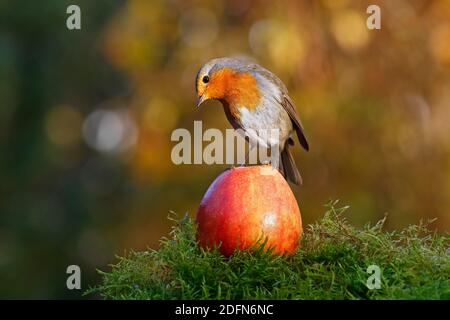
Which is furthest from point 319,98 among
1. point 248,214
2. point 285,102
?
point 248,214

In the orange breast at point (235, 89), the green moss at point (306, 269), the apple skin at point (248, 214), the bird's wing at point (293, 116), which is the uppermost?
the orange breast at point (235, 89)

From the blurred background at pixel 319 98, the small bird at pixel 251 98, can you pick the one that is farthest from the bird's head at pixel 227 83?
the blurred background at pixel 319 98

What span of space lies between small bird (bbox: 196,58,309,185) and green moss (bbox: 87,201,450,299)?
760mm

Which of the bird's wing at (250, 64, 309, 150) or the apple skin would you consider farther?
the bird's wing at (250, 64, 309, 150)

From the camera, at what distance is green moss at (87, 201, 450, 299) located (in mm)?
2881

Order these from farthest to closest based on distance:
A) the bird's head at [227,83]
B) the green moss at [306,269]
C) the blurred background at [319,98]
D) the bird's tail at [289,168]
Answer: the blurred background at [319,98] → the bird's tail at [289,168] → the bird's head at [227,83] → the green moss at [306,269]

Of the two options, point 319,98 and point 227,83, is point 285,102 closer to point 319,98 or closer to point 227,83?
point 227,83

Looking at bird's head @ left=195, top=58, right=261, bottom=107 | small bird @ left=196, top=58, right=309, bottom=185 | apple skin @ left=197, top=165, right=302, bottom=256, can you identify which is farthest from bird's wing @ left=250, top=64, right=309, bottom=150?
apple skin @ left=197, top=165, right=302, bottom=256

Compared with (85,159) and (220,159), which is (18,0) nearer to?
(85,159)

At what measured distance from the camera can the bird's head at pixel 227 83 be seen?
3740mm

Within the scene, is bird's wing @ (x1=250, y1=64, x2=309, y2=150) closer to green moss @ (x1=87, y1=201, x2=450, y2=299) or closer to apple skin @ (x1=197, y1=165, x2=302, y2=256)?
green moss @ (x1=87, y1=201, x2=450, y2=299)

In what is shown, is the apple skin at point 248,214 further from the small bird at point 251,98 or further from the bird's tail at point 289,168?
the bird's tail at point 289,168

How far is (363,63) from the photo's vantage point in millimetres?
6082

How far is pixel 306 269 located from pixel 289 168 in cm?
130
